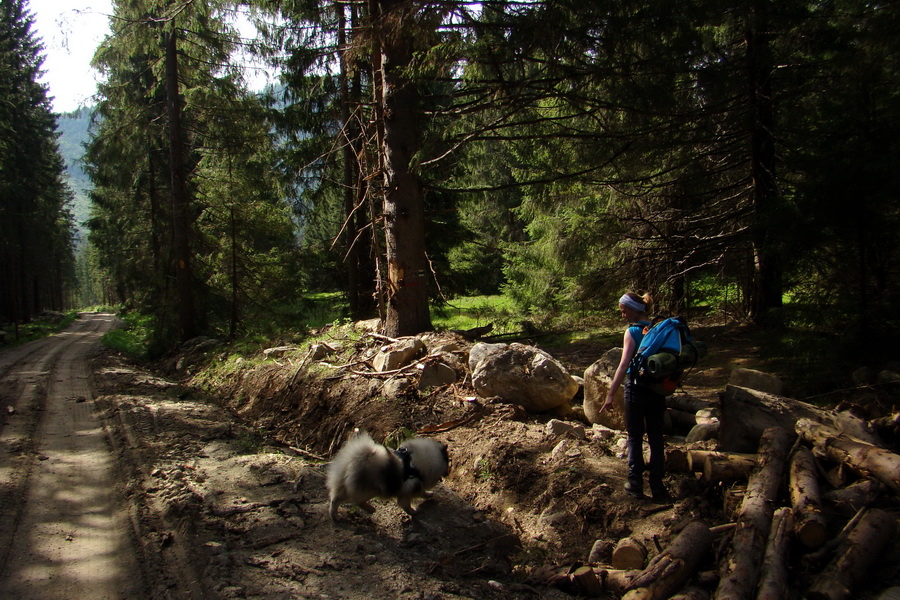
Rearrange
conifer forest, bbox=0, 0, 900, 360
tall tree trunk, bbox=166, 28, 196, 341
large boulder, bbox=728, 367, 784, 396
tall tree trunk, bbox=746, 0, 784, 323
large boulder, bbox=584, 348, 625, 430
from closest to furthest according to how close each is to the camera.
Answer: large boulder, bbox=728, 367, 784, 396 → large boulder, bbox=584, 348, 625, 430 → conifer forest, bbox=0, 0, 900, 360 → tall tree trunk, bbox=746, 0, 784, 323 → tall tree trunk, bbox=166, 28, 196, 341

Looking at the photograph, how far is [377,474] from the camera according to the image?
4727 mm

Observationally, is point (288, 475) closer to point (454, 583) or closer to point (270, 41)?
point (454, 583)

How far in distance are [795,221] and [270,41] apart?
12.4m

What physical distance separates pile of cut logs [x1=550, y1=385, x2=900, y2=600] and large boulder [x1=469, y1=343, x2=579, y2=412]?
2.31 m

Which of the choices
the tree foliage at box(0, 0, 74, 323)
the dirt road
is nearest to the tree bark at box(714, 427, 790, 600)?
the dirt road

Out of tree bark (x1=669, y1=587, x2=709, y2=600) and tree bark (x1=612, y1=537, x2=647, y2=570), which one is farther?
tree bark (x1=612, y1=537, x2=647, y2=570)

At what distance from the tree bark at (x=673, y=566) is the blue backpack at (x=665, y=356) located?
125cm

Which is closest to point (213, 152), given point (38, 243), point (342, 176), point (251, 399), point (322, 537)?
point (342, 176)

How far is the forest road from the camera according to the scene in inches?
158

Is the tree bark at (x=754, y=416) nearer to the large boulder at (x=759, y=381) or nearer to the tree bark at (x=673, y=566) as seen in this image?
the large boulder at (x=759, y=381)

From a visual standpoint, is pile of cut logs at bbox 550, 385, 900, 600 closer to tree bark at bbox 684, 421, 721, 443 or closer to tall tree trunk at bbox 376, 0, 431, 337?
tree bark at bbox 684, 421, 721, 443

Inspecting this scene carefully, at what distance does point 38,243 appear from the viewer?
117 feet

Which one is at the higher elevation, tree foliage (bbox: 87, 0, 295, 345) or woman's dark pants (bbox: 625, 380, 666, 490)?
tree foliage (bbox: 87, 0, 295, 345)

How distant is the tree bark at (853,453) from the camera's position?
3.95 m
